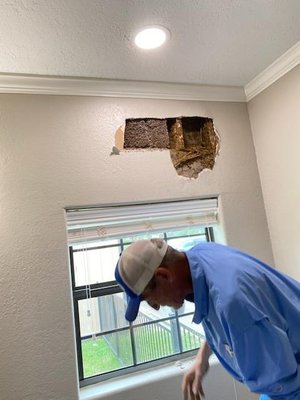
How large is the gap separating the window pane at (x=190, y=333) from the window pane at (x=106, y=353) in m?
0.33

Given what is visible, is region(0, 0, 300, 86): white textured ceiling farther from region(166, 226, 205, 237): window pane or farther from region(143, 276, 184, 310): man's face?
region(143, 276, 184, 310): man's face

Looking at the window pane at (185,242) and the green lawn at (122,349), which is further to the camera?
the window pane at (185,242)

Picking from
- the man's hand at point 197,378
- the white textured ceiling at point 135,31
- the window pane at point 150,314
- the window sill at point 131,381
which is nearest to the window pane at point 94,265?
the window pane at point 150,314

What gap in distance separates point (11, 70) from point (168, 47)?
71cm

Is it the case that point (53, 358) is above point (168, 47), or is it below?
below

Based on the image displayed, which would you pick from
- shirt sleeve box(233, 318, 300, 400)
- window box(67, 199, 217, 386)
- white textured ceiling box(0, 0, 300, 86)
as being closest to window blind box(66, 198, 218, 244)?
window box(67, 199, 217, 386)

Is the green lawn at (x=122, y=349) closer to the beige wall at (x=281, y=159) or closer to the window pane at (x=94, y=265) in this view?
the window pane at (x=94, y=265)

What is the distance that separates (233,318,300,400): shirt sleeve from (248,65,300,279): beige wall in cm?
104

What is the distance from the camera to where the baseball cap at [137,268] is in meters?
0.97

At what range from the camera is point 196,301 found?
3.11 feet

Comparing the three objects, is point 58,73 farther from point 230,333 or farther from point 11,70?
point 230,333

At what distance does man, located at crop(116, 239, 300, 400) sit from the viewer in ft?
2.66

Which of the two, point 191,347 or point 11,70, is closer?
point 11,70

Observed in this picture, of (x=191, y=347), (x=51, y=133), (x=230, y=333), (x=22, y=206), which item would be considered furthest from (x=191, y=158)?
(x=230, y=333)
